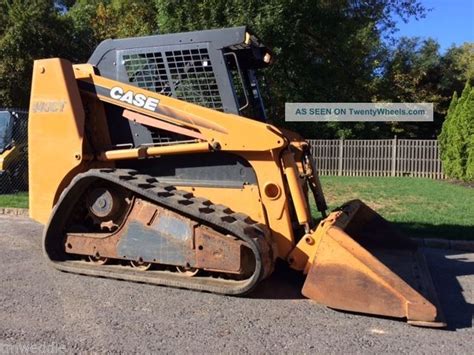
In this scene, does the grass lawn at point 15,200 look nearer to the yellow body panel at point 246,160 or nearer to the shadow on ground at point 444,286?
A: the yellow body panel at point 246,160

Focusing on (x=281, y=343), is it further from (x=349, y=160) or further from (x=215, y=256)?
(x=349, y=160)

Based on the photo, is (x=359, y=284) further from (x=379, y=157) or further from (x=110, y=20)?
(x=110, y=20)

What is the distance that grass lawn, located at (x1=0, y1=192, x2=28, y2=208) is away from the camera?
11.6 meters

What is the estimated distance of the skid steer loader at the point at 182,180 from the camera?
5.52 m

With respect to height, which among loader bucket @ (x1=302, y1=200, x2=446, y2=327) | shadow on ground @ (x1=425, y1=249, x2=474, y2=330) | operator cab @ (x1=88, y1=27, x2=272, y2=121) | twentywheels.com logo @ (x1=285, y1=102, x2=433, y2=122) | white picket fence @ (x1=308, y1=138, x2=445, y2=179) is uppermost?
operator cab @ (x1=88, y1=27, x2=272, y2=121)

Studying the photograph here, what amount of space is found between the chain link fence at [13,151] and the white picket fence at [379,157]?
12740 millimetres

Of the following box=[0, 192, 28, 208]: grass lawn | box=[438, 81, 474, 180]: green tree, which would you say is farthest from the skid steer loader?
box=[438, 81, 474, 180]: green tree

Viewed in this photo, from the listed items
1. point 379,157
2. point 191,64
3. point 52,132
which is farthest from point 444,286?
point 379,157

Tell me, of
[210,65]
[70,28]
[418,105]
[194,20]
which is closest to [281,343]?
[210,65]

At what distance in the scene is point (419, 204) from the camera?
1245 cm

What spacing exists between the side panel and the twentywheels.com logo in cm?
1636

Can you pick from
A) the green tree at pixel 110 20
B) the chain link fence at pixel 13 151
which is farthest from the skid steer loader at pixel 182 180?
the green tree at pixel 110 20

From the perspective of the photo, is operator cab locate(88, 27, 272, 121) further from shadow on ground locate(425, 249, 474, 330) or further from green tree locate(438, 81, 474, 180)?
green tree locate(438, 81, 474, 180)

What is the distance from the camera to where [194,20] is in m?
18.4
